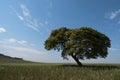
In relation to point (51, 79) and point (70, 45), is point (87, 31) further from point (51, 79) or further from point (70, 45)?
point (51, 79)

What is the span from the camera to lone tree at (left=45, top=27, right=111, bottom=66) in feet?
129

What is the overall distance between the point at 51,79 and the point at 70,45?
2957cm

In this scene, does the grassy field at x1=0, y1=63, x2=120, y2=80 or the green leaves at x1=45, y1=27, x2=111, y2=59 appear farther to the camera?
the green leaves at x1=45, y1=27, x2=111, y2=59

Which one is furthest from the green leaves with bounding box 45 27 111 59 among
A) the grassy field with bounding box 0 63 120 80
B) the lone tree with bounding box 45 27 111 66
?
the grassy field with bounding box 0 63 120 80

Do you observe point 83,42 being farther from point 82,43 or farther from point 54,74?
point 54,74

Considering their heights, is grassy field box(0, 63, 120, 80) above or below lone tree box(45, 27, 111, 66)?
below

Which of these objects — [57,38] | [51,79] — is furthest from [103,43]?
[51,79]

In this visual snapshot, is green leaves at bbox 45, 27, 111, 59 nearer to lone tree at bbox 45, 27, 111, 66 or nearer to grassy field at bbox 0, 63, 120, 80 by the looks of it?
lone tree at bbox 45, 27, 111, 66

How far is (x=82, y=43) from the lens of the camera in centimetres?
3906

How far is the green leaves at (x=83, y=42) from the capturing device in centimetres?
3919

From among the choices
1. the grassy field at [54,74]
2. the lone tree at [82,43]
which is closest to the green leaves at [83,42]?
the lone tree at [82,43]

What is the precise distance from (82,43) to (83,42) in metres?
0.26

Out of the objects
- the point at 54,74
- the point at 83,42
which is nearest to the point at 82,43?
the point at 83,42

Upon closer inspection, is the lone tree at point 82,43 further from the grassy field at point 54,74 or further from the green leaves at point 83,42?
the grassy field at point 54,74
